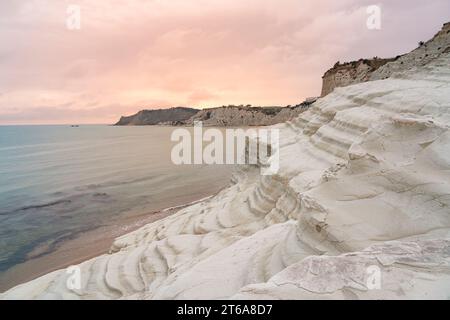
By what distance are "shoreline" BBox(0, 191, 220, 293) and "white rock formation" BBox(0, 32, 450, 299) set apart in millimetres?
4418

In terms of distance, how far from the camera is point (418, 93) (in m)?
10.2

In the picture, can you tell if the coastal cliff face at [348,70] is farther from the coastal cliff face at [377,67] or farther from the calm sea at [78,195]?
the calm sea at [78,195]

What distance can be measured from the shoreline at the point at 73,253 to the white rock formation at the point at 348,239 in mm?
4418

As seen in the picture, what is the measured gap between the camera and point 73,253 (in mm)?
16891

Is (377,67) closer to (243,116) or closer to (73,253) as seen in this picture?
(73,253)

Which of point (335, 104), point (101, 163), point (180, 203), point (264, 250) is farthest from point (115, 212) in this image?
point (101, 163)

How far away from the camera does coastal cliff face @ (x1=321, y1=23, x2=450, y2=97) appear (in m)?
22.4

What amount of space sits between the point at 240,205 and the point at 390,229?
959 cm

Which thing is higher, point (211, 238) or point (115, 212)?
point (211, 238)

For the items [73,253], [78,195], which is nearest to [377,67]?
[78,195]

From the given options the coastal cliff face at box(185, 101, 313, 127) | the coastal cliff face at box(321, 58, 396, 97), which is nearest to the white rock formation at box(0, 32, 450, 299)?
the coastal cliff face at box(321, 58, 396, 97)

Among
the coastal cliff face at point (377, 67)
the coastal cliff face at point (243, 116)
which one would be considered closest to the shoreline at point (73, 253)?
the coastal cliff face at point (377, 67)
